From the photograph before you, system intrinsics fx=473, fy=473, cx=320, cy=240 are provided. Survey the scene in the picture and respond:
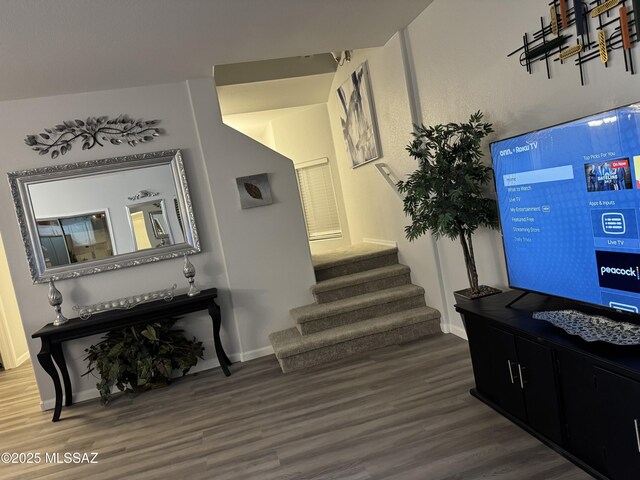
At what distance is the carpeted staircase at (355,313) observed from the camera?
385cm

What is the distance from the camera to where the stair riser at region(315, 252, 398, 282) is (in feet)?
15.2

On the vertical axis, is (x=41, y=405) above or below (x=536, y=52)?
below

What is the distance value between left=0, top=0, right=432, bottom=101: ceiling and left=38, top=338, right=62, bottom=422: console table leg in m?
1.97

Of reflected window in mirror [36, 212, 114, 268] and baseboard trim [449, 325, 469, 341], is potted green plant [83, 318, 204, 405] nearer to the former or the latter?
reflected window in mirror [36, 212, 114, 268]

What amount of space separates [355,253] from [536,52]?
2.80 m

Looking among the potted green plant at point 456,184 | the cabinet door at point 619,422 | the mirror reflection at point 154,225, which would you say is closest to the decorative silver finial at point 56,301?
the mirror reflection at point 154,225

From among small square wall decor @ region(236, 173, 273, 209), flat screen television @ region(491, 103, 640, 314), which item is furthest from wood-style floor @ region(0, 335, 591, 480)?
small square wall decor @ region(236, 173, 273, 209)

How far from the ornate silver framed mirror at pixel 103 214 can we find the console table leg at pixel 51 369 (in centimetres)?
59

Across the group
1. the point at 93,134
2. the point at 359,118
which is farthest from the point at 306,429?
the point at 359,118

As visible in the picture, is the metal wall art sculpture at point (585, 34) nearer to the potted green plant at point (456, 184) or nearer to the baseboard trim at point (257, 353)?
the potted green plant at point (456, 184)

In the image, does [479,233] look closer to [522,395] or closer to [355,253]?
[522,395]

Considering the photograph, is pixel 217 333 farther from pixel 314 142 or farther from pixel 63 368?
pixel 314 142

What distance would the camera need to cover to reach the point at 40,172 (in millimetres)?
3848

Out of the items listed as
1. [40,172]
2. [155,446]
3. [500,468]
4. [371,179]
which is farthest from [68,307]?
[500,468]
